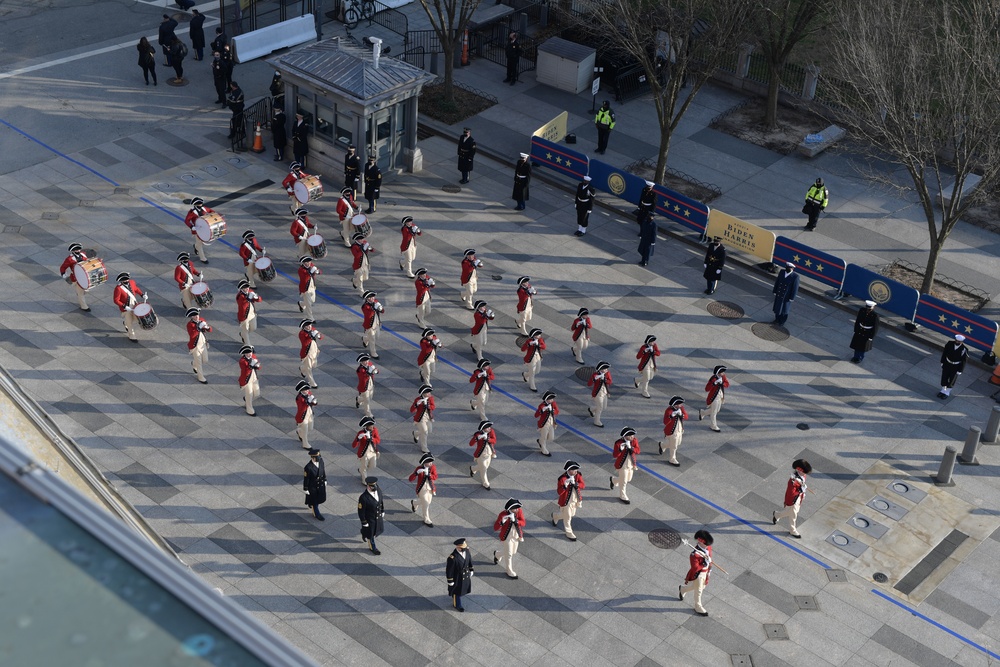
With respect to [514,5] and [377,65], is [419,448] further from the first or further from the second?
[514,5]

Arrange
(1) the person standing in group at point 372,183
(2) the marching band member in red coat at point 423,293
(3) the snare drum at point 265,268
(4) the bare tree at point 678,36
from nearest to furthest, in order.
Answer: (2) the marching band member in red coat at point 423,293
(3) the snare drum at point 265,268
(4) the bare tree at point 678,36
(1) the person standing in group at point 372,183

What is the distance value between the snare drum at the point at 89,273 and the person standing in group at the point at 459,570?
37.8ft

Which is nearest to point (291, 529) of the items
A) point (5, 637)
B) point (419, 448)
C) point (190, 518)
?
point (190, 518)

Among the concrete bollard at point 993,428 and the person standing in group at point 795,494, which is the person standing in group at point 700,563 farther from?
the concrete bollard at point 993,428

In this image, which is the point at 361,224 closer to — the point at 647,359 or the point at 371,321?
the point at 371,321

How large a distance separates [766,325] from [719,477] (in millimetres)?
6135

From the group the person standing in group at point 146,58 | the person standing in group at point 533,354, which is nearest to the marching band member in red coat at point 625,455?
the person standing in group at point 533,354

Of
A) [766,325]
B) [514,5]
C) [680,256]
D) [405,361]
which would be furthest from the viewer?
[514,5]

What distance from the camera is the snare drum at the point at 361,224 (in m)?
29.8

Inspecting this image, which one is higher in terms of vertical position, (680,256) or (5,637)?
(5,637)

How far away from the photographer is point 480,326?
26.5m

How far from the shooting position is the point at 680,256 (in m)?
31.7

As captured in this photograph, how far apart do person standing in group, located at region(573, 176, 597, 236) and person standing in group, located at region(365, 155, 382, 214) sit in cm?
521

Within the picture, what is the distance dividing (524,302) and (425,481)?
22.6 ft
